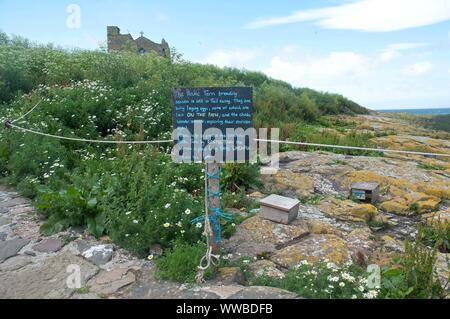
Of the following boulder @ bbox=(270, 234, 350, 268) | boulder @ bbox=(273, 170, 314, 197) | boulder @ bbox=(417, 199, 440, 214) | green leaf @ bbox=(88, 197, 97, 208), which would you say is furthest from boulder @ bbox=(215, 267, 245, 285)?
boulder @ bbox=(417, 199, 440, 214)

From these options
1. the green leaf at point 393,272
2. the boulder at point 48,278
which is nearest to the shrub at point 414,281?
the green leaf at point 393,272

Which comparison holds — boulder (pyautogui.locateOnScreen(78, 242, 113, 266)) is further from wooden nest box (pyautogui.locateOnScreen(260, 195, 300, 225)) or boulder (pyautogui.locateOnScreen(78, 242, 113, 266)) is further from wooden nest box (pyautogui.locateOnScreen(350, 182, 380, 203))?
wooden nest box (pyautogui.locateOnScreen(350, 182, 380, 203))

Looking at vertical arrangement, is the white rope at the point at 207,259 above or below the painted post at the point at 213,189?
below

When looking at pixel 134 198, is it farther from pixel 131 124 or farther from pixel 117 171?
pixel 131 124

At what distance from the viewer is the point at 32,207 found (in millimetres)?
5465

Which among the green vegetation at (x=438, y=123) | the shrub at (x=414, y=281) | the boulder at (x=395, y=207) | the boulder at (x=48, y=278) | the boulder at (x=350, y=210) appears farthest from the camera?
the green vegetation at (x=438, y=123)

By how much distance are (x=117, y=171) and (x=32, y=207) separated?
120cm

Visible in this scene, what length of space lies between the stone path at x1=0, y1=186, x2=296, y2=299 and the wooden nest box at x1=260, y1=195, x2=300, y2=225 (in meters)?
1.57

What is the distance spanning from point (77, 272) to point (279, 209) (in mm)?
2369

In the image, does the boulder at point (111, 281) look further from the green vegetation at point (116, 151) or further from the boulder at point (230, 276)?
the boulder at point (230, 276)

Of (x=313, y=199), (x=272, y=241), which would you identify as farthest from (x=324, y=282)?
(x=313, y=199)

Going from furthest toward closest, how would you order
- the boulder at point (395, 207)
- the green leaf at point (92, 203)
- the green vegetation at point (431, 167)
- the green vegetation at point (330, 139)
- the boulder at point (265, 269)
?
the green vegetation at point (330, 139), the green vegetation at point (431, 167), the boulder at point (395, 207), the green leaf at point (92, 203), the boulder at point (265, 269)

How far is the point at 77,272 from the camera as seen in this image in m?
3.83

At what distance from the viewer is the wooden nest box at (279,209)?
4930mm
